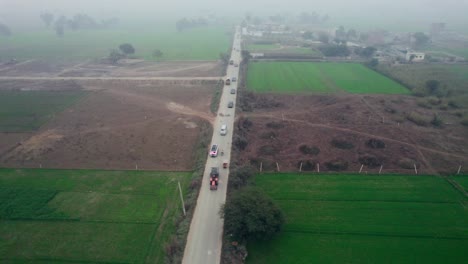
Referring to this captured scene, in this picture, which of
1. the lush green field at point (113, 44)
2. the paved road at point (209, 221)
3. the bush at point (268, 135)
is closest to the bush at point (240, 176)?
the paved road at point (209, 221)

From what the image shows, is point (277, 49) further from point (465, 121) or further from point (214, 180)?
point (214, 180)

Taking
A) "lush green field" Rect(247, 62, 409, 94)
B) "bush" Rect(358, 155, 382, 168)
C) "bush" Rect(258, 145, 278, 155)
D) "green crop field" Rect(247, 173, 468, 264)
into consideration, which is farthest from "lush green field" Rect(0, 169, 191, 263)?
"lush green field" Rect(247, 62, 409, 94)

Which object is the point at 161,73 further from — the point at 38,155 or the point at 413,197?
the point at 413,197

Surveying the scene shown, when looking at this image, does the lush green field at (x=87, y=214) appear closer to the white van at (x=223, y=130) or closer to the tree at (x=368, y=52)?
the white van at (x=223, y=130)

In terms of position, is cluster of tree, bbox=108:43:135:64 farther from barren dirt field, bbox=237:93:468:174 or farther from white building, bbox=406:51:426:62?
white building, bbox=406:51:426:62

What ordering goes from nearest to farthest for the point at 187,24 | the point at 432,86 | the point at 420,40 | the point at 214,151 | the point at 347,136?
the point at 214,151 < the point at 347,136 < the point at 432,86 < the point at 420,40 < the point at 187,24

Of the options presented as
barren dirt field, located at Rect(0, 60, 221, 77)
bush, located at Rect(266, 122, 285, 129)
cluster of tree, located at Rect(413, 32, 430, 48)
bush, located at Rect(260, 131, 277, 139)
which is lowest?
bush, located at Rect(260, 131, 277, 139)

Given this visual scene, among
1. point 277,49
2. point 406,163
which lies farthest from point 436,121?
point 277,49
